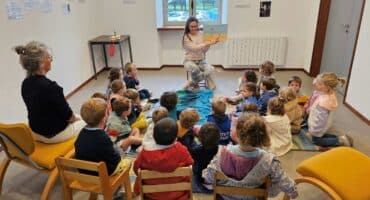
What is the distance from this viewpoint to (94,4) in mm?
4953

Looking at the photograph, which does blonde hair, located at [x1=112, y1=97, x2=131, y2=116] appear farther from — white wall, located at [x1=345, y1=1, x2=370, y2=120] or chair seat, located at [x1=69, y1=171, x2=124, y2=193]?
white wall, located at [x1=345, y1=1, x2=370, y2=120]

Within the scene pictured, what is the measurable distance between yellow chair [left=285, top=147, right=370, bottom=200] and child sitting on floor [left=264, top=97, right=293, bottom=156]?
62 cm

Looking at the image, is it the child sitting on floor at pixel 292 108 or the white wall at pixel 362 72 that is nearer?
the child sitting on floor at pixel 292 108

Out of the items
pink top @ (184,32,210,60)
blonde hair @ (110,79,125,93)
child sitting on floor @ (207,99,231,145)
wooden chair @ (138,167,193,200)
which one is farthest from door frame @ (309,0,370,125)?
wooden chair @ (138,167,193,200)

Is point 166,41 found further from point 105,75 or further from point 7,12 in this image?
point 7,12

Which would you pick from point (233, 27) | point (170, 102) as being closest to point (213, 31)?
point (233, 27)

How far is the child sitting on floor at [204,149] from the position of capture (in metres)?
1.94

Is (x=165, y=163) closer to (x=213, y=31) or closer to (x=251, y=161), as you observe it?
(x=251, y=161)

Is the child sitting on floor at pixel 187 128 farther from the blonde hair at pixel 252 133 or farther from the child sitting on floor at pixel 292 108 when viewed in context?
the child sitting on floor at pixel 292 108

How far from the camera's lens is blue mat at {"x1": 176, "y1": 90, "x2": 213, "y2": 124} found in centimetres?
345

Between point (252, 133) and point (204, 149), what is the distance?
0.62m

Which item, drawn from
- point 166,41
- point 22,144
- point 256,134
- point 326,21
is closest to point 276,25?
point 326,21

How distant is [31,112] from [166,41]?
3618 mm

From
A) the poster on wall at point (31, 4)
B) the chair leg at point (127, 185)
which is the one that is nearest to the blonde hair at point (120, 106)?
the chair leg at point (127, 185)
